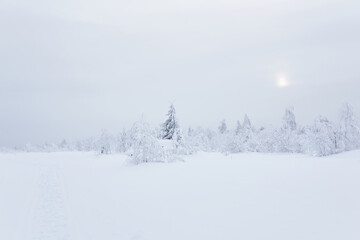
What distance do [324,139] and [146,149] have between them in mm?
32004

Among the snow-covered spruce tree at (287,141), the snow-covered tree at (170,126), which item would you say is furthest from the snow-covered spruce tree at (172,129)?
the snow-covered spruce tree at (287,141)

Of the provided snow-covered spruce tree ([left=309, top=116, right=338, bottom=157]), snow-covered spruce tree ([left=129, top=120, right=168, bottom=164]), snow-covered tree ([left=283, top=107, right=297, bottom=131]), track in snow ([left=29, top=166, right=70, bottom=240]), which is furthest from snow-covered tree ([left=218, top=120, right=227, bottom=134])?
track in snow ([left=29, top=166, right=70, bottom=240])

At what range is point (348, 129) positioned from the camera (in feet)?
161

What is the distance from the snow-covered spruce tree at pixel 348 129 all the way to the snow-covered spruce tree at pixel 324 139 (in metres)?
1.07

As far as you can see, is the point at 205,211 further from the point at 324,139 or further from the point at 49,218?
the point at 324,139

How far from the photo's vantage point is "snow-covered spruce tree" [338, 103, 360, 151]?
48.9 m

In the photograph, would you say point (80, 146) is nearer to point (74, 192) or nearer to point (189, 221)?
point (74, 192)

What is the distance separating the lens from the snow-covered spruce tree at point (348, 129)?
160 feet

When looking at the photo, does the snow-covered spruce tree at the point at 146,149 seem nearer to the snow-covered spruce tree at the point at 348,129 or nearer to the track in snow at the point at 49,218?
the track in snow at the point at 49,218

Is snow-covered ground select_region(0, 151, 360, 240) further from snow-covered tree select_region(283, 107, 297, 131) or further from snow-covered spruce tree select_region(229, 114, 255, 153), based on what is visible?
snow-covered tree select_region(283, 107, 297, 131)

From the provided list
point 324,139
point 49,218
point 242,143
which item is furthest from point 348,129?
point 49,218

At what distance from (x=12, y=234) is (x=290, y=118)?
79728 millimetres

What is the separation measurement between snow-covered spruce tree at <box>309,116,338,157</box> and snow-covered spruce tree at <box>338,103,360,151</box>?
1067 millimetres

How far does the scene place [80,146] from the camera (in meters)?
147
